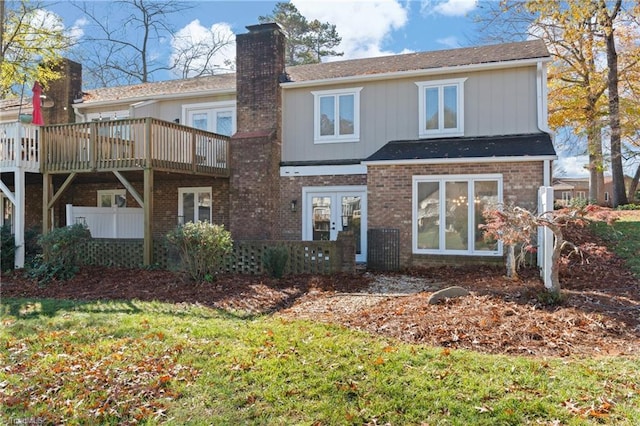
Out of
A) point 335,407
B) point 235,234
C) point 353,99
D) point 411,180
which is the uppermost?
point 353,99

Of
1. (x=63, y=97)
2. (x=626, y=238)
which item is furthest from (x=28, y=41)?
(x=626, y=238)

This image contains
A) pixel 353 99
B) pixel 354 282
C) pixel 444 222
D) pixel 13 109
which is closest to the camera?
pixel 354 282

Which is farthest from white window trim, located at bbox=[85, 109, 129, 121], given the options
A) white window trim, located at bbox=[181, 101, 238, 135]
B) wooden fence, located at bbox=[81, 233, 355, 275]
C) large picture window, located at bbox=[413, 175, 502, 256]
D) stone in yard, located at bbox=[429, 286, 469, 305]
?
stone in yard, located at bbox=[429, 286, 469, 305]

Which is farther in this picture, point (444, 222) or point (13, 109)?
point (13, 109)

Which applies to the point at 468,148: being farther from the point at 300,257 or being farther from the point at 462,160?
the point at 300,257

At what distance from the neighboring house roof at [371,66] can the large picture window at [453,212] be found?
12.1 feet

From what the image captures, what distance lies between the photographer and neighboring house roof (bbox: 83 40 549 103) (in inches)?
545

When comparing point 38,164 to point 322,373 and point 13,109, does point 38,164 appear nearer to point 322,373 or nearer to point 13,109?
point 13,109

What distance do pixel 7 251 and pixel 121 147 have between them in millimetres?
3897

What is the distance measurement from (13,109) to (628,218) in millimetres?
23655

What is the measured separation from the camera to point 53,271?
1080cm

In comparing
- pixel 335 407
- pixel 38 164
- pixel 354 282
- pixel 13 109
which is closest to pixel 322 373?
pixel 335 407

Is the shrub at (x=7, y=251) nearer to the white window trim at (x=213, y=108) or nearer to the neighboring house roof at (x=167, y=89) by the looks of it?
the white window trim at (x=213, y=108)

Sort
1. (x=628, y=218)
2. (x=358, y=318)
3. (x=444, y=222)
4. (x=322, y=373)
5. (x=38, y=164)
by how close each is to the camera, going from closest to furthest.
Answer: (x=322, y=373) → (x=358, y=318) → (x=444, y=222) → (x=38, y=164) → (x=628, y=218)
